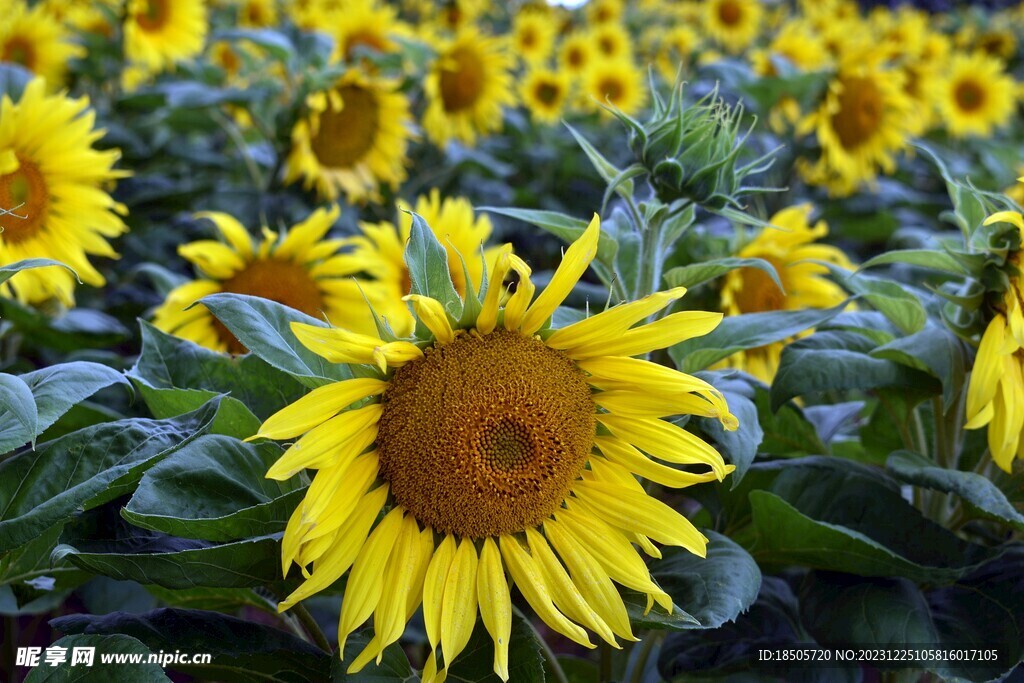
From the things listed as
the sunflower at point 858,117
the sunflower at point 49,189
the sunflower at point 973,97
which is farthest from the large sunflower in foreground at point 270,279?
the sunflower at point 973,97

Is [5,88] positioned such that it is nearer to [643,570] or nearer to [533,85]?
[643,570]

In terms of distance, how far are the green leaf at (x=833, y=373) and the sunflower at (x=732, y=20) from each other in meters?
3.76

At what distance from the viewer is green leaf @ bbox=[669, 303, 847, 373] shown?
1.09 m

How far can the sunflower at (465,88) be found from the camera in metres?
2.83

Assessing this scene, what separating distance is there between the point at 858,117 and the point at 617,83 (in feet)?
3.73

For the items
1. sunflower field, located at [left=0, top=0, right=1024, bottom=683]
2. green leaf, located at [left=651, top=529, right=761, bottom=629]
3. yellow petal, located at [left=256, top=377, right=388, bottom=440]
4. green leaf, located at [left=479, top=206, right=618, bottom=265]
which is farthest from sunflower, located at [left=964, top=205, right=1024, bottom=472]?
yellow petal, located at [left=256, top=377, right=388, bottom=440]

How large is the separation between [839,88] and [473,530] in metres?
2.21

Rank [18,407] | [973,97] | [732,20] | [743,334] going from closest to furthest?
[18,407], [743,334], [973,97], [732,20]

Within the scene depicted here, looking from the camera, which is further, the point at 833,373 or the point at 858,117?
the point at 858,117

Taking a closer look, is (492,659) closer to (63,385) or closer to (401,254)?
(63,385)

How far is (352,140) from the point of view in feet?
7.61

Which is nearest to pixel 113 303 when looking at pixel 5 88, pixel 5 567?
pixel 5 88

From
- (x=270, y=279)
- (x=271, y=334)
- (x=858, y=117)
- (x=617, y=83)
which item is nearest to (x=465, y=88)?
(x=617, y=83)

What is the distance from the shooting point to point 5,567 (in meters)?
0.95
